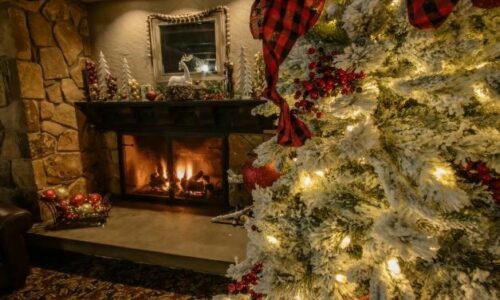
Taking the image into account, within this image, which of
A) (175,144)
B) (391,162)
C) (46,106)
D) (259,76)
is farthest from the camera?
(175,144)

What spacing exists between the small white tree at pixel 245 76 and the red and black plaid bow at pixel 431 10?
1.77 m

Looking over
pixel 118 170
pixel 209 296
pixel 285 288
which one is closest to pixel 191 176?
pixel 118 170

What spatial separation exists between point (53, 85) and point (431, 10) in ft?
10.0

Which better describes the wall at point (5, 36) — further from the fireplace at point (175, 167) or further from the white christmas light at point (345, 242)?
the white christmas light at point (345, 242)

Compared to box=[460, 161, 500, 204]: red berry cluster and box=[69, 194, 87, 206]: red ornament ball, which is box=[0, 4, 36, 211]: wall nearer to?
box=[69, 194, 87, 206]: red ornament ball

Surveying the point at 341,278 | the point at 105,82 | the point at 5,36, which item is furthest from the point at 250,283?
the point at 5,36

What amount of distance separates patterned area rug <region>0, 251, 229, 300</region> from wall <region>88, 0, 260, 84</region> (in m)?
1.75

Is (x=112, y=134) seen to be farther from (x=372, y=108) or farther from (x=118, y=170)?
(x=372, y=108)

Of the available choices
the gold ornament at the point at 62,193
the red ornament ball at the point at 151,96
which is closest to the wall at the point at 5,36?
the red ornament ball at the point at 151,96

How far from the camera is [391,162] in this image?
34.9 inches

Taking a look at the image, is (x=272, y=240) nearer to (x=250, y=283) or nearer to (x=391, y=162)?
(x=250, y=283)

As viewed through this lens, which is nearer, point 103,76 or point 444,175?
point 444,175

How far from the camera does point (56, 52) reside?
9.20ft

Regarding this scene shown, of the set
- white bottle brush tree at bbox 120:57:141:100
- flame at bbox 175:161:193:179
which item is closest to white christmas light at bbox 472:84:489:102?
flame at bbox 175:161:193:179
